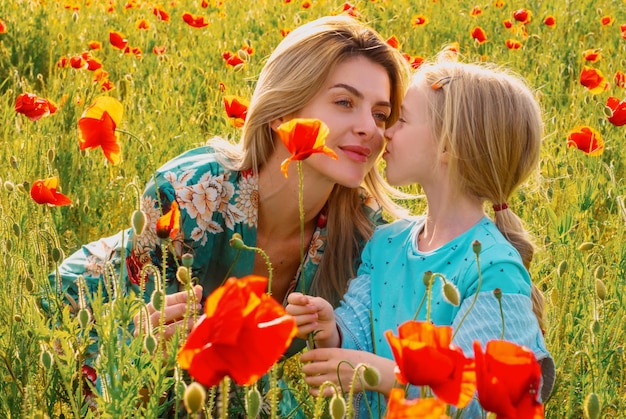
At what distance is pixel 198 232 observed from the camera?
8.54 feet

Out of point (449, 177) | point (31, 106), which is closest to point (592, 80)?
point (449, 177)

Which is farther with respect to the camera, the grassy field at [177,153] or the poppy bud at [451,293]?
the grassy field at [177,153]

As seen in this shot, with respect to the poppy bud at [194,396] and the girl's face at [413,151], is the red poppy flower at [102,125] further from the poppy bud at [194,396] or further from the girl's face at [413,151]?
the poppy bud at [194,396]

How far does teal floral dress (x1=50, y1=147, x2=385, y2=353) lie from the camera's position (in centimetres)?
256

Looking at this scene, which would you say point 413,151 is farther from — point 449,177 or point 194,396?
point 194,396

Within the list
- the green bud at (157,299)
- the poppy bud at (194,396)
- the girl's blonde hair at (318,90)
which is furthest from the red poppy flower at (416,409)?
the girl's blonde hair at (318,90)

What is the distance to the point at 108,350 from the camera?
4.62 ft

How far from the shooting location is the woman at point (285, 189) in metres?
2.55

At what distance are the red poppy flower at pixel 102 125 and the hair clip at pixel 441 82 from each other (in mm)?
801

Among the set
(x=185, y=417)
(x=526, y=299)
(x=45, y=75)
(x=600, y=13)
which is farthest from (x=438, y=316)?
(x=600, y=13)

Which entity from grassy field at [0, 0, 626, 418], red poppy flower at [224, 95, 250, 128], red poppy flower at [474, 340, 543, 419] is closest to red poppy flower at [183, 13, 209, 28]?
grassy field at [0, 0, 626, 418]

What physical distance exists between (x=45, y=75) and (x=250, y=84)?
5.07ft

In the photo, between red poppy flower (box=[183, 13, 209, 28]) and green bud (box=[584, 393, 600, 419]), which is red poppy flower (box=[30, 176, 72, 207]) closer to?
green bud (box=[584, 393, 600, 419])

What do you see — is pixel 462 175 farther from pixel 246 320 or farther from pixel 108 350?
pixel 246 320
